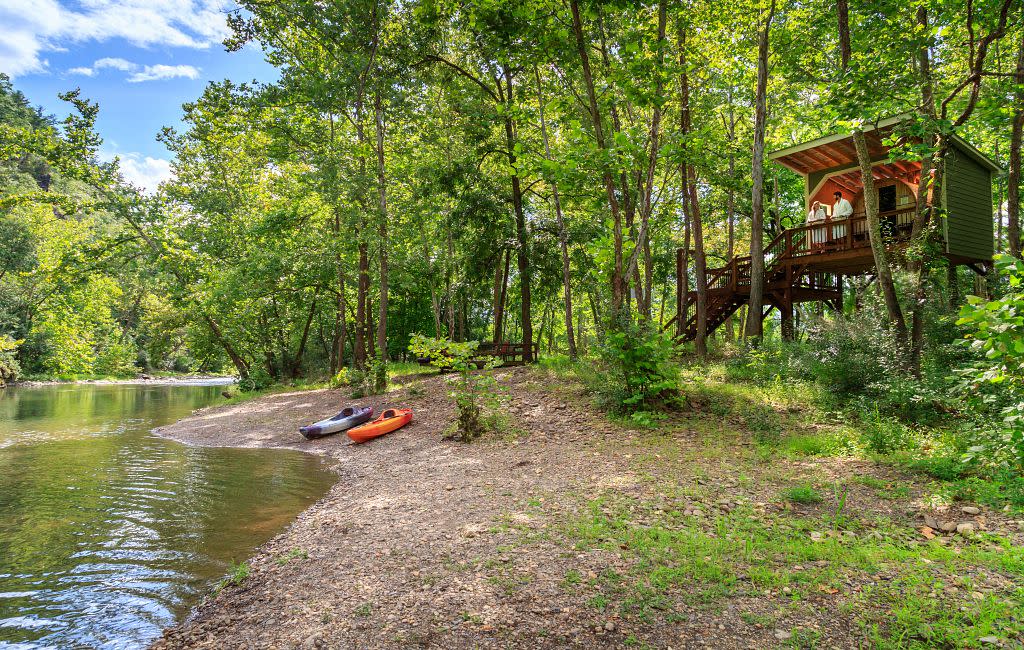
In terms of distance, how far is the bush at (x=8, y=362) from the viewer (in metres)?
35.8

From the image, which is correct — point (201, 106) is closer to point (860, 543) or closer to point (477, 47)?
point (477, 47)

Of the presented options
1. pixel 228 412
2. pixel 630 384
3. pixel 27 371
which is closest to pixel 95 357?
pixel 27 371

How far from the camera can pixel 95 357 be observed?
1929 inches

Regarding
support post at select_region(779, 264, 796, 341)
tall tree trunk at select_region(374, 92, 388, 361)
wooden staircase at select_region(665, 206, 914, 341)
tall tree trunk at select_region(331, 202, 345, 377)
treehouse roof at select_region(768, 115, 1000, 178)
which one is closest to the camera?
wooden staircase at select_region(665, 206, 914, 341)

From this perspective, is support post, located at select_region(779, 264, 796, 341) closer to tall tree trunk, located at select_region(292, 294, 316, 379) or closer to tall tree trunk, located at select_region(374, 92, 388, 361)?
tall tree trunk, located at select_region(374, 92, 388, 361)

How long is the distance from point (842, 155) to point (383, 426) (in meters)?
15.3

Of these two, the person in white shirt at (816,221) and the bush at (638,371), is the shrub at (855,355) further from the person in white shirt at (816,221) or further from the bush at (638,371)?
the person in white shirt at (816,221)

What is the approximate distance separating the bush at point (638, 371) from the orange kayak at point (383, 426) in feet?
16.1

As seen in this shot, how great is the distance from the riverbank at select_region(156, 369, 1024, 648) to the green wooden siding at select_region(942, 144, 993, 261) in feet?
32.7

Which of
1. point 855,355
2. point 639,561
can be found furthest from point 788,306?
point 639,561

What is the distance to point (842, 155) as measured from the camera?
14.8 m

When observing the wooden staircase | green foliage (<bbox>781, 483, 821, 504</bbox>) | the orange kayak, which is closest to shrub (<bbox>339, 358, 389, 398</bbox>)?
the orange kayak

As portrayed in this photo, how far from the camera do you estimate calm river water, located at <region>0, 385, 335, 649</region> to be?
425 cm

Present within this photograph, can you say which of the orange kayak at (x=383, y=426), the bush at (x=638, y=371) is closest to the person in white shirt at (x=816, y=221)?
the bush at (x=638, y=371)
